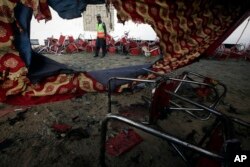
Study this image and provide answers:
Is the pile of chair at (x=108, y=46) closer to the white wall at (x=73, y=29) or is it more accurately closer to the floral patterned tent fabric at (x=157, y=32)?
the white wall at (x=73, y=29)

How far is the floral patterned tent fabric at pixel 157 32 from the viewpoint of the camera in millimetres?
4207

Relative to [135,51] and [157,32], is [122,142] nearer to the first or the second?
[157,32]

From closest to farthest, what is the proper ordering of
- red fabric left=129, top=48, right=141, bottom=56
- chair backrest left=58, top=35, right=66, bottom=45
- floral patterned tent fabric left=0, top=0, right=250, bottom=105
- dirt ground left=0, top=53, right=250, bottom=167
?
dirt ground left=0, top=53, right=250, bottom=167 < floral patterned tent fabric left=0, top=0, right=250, bottom=105 < red fabric left=129, top=48, right=141, bottom=56 < chair backrest left=58, top=35, right=66, bottom=45

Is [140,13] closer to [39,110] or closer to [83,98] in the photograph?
[83,98]

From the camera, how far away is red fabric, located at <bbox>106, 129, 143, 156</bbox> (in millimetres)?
3297

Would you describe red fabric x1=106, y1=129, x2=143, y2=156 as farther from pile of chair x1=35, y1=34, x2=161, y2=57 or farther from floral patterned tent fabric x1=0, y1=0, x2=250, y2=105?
pile of chair x1=35, y1=34, x2=161, y2=57

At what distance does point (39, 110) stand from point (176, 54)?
311cm

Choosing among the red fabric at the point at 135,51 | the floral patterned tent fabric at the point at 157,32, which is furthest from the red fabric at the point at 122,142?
the red fabric at the point at 135,51

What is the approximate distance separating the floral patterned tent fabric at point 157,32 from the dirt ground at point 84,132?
0.35 m

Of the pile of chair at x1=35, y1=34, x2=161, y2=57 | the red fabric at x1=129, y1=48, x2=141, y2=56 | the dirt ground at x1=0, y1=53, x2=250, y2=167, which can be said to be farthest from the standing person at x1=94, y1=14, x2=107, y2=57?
the dirt ground at x1=0, y1=53, x2=250, y2=167

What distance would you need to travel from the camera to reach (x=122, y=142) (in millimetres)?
3480

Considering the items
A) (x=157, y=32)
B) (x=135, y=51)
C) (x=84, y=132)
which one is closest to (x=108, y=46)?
(x=135, y=51)

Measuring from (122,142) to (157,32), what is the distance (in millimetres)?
2344

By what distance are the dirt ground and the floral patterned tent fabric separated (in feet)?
1.13
